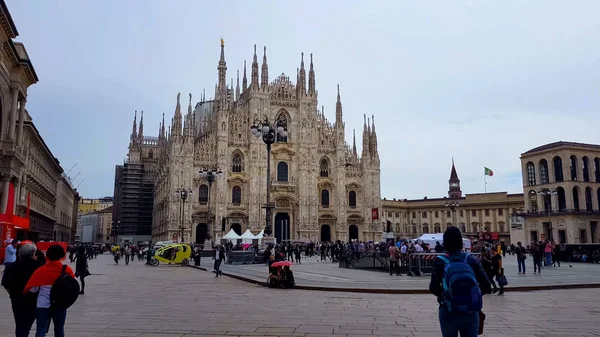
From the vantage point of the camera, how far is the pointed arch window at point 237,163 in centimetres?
5444

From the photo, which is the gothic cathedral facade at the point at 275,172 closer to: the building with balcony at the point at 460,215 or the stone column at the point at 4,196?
the building with balcony at the point at 460,215

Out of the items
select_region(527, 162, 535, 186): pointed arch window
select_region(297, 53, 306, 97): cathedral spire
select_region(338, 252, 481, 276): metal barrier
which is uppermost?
select_region(297, 53, 306, 97): cathedral spire

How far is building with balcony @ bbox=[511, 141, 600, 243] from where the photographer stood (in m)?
48.8

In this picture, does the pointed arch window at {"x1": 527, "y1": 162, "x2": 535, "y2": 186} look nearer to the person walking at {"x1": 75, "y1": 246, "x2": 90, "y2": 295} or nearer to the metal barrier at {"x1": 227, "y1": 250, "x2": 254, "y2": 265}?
the metal barrier at {"x1": 227, "y1": 250, "x2": 254, "y2": 265}

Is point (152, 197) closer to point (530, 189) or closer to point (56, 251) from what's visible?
point (530, 189)

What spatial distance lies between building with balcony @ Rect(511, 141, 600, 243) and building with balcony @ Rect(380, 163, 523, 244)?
16273 millimetres

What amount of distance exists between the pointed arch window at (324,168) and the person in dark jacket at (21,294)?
173ft

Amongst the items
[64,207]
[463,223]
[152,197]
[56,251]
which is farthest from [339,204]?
[56,251]

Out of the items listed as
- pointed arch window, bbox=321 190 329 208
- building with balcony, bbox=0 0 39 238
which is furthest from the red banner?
building with balcony, bbox=0 0 39 238

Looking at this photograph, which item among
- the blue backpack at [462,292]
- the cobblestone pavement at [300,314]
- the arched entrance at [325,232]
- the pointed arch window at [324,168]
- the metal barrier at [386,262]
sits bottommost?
the cobblestone pavement at [300,314]

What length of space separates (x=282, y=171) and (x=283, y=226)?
21.3 feet

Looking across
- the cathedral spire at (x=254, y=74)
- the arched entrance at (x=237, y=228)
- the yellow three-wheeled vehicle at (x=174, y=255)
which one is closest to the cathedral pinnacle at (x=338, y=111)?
the cathedral spire at (x=254, y=74)

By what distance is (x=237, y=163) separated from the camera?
179 ft

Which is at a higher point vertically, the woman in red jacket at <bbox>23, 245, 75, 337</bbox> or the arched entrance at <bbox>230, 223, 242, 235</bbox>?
the arched entrance at <bbox>230, 223, 242, 235</bbox>
